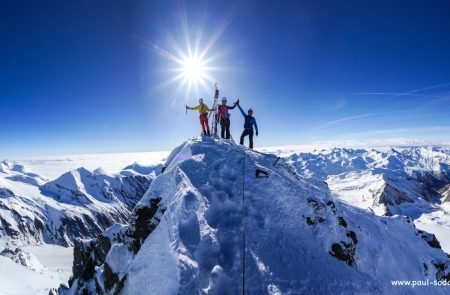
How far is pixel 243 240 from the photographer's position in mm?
11703

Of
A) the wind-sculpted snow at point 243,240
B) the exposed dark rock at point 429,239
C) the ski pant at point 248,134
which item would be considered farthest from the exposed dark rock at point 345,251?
the exposed dark rock at point 429,239

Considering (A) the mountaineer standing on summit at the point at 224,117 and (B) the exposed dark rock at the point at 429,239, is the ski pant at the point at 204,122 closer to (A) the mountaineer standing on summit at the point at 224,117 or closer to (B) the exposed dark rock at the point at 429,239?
(A) the mountaineer standing on summit at the point at 224,117

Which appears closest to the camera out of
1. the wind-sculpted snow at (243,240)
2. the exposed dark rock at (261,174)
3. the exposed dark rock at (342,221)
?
the wind-sculpted snow at (243,240)

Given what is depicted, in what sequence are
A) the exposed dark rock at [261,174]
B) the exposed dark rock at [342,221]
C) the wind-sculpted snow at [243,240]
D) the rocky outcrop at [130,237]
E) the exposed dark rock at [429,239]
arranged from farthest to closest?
1. the exposed dark rock at [429,239]
2. the exposed dark rock at [342,221]
3. the exposed dark rock at [261,174]
4. the rocky outcrop at [130,237]
5. the wind-sculpted snow at [243,240]

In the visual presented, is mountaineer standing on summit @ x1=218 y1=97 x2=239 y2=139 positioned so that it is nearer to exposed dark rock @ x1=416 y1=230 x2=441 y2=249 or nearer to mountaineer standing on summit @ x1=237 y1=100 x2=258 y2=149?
mountaineer standing on summit @ x1=237 y1=100 x2=258 y2=149

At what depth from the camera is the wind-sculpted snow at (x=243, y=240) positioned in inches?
422

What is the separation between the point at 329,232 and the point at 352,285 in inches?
115

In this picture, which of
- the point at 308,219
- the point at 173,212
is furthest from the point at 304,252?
the point at 173,212

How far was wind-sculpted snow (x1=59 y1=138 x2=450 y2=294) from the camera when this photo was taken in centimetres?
1071

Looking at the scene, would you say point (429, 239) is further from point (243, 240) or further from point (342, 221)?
point (243, 240)

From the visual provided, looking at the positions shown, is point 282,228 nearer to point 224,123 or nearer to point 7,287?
point 224,123

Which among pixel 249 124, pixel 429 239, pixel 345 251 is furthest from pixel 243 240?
pixel 429 239

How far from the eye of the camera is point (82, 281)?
33.1m

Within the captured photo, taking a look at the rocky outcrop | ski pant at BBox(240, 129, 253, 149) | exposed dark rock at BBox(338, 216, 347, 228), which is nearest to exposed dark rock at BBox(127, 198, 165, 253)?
the rocky outcrop
